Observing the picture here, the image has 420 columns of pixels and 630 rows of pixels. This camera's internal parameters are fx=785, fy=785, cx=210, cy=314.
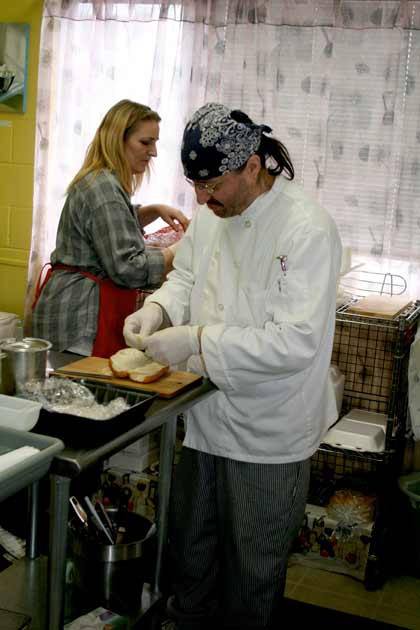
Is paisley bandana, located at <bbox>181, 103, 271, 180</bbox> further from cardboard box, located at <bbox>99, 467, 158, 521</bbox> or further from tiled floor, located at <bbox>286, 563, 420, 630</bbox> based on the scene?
tiled floor, located at <bbox>286, 563, 420, 630</bbox>

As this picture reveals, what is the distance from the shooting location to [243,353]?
1926 mm

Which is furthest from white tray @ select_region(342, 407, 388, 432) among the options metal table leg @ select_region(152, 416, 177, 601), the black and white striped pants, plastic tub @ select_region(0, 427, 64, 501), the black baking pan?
plastic tub @ select_region(0, 427, 64, 501)

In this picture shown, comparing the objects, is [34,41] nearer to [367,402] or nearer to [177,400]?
[367,402]

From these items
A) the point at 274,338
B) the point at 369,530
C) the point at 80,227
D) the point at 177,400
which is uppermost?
the point at 80,227

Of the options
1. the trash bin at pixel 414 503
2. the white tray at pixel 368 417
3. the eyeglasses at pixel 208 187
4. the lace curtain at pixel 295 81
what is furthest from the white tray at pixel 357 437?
the eyeglasses at pixel 208 187

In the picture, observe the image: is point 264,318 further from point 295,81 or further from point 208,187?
point 295,81

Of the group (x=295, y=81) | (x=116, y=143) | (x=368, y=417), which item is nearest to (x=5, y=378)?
(x=116, y=143)

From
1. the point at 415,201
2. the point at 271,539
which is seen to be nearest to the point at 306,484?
the point at 271,539

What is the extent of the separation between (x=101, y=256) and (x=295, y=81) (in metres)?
1.20

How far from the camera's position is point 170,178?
3.58 meters

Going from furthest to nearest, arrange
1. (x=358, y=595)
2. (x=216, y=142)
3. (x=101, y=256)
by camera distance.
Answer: (x=358, y=595), (x=101, y=256), (x=216, y=142)

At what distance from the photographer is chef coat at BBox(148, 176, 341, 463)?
194 centimetres

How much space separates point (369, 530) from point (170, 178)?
1749 millimetres

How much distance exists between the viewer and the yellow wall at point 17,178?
3863 millimetres
